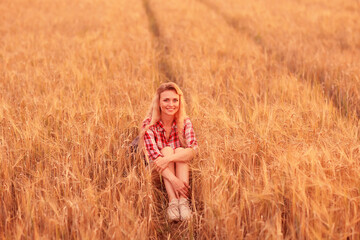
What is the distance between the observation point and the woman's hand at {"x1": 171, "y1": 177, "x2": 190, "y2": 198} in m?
2.15

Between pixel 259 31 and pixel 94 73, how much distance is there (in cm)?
464

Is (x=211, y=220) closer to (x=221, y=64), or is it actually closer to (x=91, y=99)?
(x=91, y=99)

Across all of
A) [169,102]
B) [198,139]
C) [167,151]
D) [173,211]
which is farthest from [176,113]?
[173,211]

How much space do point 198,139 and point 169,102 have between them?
0.40 m

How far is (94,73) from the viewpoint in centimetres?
454

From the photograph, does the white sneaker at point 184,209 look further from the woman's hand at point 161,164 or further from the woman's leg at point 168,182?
the woman's hand at point 161,164

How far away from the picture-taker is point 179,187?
215cm

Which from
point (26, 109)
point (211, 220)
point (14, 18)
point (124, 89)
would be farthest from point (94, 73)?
point (14, 18)

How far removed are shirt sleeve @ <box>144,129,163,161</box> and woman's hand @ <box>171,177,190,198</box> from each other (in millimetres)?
247

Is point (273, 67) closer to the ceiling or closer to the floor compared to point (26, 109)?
closer to the ceiling

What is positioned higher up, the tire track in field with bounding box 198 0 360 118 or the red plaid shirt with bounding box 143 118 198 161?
the tire track in field with bounding box 198 0 360 118

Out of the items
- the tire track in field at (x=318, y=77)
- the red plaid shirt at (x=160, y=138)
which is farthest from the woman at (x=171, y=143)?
the tire track in field at (x=318, y=77)

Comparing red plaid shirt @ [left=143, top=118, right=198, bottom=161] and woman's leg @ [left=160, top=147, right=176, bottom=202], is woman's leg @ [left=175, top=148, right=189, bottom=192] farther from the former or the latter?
red plaid shirt @ [left=143, top=118, right=198, bottom=161]

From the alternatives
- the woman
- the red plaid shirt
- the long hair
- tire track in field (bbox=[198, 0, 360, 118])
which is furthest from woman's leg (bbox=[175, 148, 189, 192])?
tire track in field (bbox=[198, 0, 360, 118])
